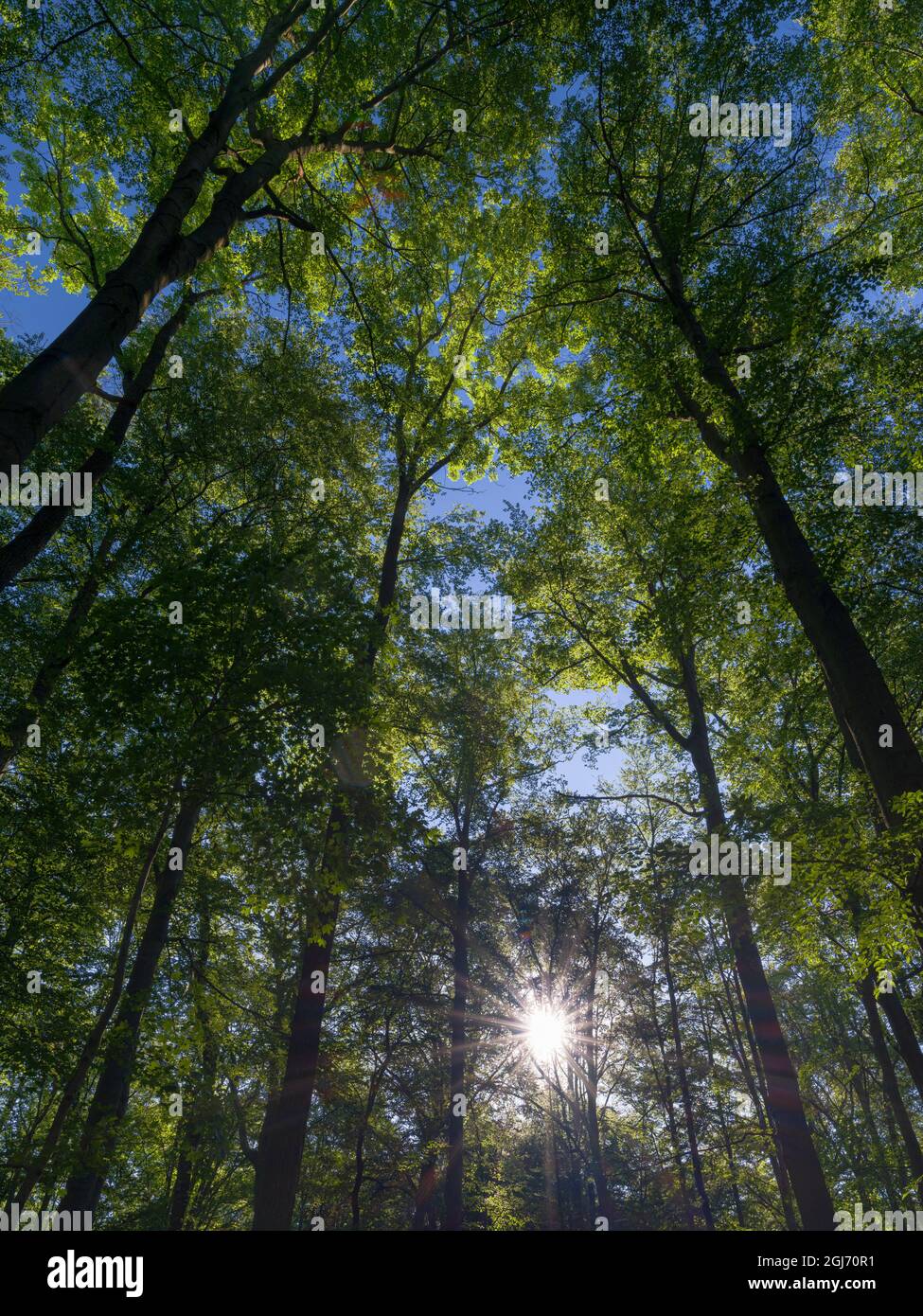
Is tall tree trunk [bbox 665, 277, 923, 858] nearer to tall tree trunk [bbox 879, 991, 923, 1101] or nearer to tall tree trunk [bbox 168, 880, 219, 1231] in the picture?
tall tree trunk [bbox 879, 991, 923, 1101]

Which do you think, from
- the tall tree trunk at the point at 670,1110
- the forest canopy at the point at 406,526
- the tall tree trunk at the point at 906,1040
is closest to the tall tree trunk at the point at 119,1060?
the forest canopy at the point at 406,526

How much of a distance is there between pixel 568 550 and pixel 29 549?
12448 millimetres

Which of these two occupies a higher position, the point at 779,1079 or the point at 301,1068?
the point at 301,1068

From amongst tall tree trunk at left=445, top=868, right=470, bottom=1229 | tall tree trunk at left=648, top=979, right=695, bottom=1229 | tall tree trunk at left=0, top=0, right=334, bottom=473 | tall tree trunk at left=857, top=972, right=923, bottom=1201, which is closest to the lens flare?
tall tree trunk at left=648, top=979, right=695, bottom=1229

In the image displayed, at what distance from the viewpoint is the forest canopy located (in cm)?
671

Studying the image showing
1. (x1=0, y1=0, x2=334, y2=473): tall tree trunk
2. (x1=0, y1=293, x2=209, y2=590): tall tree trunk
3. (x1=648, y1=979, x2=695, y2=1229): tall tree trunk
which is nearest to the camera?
(x1=0, y1=0, x2=334, y2=473): tall tree trunk

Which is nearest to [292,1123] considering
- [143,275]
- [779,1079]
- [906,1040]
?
[779,1079]

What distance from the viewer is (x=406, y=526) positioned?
1741 centimetres

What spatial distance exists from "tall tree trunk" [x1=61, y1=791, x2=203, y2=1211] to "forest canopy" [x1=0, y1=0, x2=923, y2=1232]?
0.27 ft

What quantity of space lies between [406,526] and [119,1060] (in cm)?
1302

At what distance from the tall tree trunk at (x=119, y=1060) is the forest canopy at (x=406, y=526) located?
0.08 metres

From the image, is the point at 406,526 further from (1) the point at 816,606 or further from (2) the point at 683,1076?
(2) the point at 683,1076

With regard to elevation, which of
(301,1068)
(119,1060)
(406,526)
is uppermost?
(406,526)
